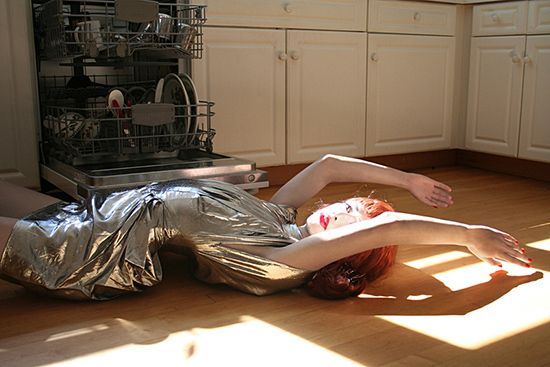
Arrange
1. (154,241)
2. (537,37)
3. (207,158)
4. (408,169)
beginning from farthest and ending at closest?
(408,169) < (537,37) < (207,158) < (154,241)

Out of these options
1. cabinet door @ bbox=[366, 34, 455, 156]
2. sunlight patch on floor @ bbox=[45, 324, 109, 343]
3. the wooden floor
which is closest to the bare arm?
the wooden floor

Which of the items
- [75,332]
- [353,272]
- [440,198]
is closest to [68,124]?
[75,332]

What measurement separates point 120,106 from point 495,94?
1774 mm

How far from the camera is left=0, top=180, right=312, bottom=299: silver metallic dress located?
132 cm

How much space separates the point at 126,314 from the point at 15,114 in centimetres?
99

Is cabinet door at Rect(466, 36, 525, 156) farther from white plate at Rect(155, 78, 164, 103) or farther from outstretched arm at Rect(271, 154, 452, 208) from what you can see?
white plate at Rect(155, 78, 164, 103)

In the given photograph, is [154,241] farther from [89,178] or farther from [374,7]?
[374,7]

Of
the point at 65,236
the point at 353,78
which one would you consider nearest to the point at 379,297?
the point at 65,236

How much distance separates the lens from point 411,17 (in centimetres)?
284

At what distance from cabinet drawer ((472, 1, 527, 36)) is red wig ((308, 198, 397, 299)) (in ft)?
5.44

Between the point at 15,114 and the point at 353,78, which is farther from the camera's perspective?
the point at 353,78

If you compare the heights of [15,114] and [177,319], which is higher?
[15,114]

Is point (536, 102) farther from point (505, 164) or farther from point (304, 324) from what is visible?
point (304, 324)

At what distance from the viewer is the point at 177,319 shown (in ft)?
4.19
